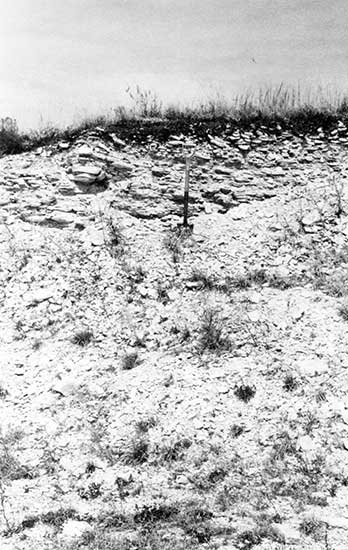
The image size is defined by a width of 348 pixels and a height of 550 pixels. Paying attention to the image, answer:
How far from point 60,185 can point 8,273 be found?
295cm

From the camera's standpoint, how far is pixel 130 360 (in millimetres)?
10570

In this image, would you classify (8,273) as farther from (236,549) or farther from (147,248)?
(236,549)

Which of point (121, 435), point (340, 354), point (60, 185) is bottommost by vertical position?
point (121, 435)

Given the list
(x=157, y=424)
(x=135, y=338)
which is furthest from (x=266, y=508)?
(x=135, y=338)

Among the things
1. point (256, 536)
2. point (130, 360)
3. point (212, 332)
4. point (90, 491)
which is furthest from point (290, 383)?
point (90, 491)

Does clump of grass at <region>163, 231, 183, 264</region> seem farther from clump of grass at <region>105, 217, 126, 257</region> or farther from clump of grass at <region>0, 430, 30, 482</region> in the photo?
clump of grass at <region>0, 430, 30, 482</region>

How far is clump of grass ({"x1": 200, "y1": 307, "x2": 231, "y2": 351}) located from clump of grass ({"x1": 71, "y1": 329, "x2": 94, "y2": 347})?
2.29m

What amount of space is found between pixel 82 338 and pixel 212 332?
2.65m

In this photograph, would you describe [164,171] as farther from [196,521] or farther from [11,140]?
[196,521]

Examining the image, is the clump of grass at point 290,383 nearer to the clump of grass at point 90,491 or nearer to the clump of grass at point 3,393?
the clump of grass at point 90,491

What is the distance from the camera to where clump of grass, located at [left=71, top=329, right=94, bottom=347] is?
1111 centimetres

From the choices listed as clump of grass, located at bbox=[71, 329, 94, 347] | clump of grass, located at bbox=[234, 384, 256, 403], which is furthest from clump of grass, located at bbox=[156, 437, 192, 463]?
clump of grass, located at bbox=[71, 329, 94, 347]

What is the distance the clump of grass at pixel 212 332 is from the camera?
10.5 meters

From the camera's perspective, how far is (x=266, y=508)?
281 inches
